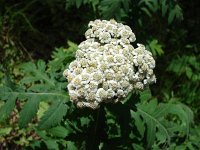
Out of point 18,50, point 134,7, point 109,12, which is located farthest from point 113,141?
point 18,50

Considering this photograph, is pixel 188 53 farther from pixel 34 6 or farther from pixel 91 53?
pixel 91 53

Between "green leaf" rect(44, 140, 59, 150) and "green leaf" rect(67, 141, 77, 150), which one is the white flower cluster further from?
"green leaf" rect(44, 140, 59, 150)

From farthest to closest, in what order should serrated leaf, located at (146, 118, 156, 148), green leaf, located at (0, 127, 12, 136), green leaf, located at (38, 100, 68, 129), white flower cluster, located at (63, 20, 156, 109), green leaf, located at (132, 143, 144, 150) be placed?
green leaf, located at (0, 127, 12, 136), green leaf, located at (132, 143, 144, 150), serrated leaf, located at (146, 118, 156, 148), green leaf, located at (38, 100, 68, 129), white flower cluster, located at (63, 20, 156, 109)

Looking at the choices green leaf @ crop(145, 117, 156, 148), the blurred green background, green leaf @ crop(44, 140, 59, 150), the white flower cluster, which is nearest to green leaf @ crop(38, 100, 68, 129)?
the blurred green background

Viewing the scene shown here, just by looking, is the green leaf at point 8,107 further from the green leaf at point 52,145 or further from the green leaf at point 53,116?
the green leaf at point 52,145

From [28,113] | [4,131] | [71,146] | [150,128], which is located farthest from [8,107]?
[4,131]

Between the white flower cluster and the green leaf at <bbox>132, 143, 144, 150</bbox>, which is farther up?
the white flower cluster

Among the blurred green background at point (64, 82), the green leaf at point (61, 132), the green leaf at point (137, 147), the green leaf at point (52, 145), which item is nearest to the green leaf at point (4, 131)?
the blurred green background at point (64, 82)

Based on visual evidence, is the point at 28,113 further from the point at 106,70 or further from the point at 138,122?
the point at 138,122

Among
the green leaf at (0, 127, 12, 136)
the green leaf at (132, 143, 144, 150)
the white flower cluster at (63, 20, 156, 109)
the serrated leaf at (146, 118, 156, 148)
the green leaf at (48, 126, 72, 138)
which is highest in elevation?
the white flower cluster at (63, 20, 156, 109)
